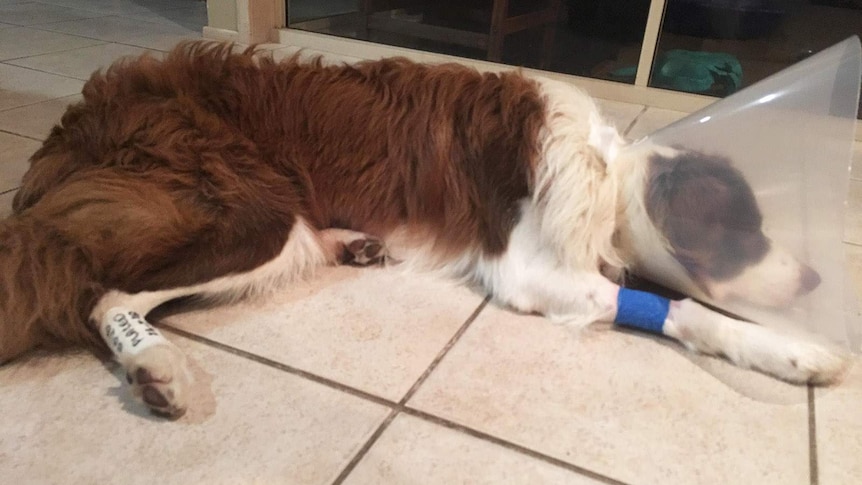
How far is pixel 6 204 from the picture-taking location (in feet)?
6.55

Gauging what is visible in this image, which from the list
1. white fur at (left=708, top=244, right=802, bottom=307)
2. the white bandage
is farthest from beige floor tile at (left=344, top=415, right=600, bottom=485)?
white fur at (left=708, top=244, right=802, bottom=307)

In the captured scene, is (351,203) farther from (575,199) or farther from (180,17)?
(180,17)

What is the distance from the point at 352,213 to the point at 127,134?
0.58 m

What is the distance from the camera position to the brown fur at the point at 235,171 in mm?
1385

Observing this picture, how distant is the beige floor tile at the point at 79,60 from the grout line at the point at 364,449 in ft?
8.74

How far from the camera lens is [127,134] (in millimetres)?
1556

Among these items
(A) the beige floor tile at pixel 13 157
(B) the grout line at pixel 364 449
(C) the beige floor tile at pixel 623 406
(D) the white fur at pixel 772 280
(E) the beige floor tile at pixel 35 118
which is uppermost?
(D) the white fur at pixel 772 280

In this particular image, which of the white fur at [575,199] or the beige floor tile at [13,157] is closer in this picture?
the white fur at [575,199]

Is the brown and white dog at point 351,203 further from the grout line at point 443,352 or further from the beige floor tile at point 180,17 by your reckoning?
the beige floor tile at point 180,17

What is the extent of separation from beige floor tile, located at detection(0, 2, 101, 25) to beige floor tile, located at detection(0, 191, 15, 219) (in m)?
3.03

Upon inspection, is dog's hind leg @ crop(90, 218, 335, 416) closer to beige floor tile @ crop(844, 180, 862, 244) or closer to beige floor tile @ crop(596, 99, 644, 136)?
beige floor tile @ crop(844, 180, 862, 244)

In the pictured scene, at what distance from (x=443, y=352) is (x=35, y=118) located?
211 centimetres

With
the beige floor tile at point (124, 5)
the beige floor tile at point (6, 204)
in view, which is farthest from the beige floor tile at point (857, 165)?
the beige floor tile at point (124, 5)

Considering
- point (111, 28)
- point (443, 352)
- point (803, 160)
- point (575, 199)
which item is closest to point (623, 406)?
point (443, 352)
